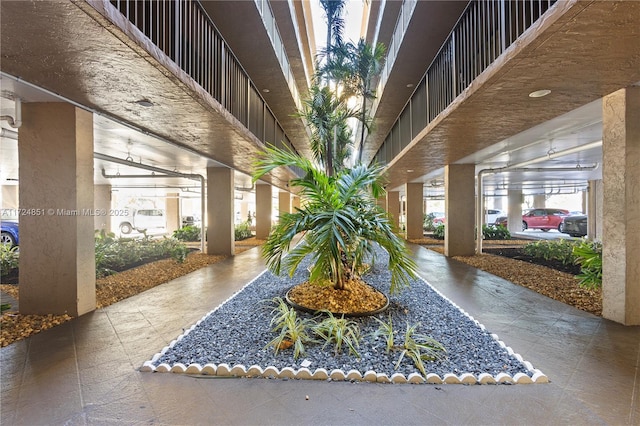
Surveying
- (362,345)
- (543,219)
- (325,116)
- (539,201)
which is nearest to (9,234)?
(325,116)

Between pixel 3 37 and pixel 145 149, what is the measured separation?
17.1 feet

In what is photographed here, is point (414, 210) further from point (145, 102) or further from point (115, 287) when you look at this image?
point (145, 102)

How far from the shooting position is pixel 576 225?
13875 millimetres

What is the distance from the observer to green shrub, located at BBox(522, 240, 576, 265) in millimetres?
6406

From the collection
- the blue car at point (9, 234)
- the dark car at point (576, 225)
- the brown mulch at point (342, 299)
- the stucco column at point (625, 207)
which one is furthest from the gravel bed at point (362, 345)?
the dark car at point (576, 225)

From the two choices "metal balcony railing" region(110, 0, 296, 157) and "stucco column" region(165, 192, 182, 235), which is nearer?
"metal balcony railing" region(110, 0, 296, 157)

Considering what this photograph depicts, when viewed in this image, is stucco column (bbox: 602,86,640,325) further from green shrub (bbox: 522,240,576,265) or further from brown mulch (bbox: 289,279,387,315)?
green shrub (bbox: 522,240,576,265)

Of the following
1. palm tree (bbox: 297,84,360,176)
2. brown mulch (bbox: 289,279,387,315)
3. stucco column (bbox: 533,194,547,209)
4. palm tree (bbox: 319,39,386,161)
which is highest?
palm tree (bbox: 319,39,386,161)

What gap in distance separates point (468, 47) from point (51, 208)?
6541mm

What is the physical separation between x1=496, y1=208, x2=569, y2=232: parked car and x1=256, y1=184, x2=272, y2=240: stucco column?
14.3 metres

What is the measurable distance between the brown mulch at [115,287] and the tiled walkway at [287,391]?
30 centimetres

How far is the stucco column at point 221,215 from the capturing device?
827cm

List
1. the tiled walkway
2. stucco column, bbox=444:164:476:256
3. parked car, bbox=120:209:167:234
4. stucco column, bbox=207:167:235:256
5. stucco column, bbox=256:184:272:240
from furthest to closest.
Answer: parked car, bbox=120:209:167:234 < stucco column, bbox=256:184:272:240 < stucco column, bbox=207:167:235:256 < stucco column, bbox=444:164:476:256 < the tiled walkway

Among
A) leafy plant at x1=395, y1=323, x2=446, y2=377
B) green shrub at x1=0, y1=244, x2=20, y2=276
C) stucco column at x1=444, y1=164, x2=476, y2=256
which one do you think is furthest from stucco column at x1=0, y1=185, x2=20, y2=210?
stucco column at x1=444, y1=164, x2=476, y2=256
